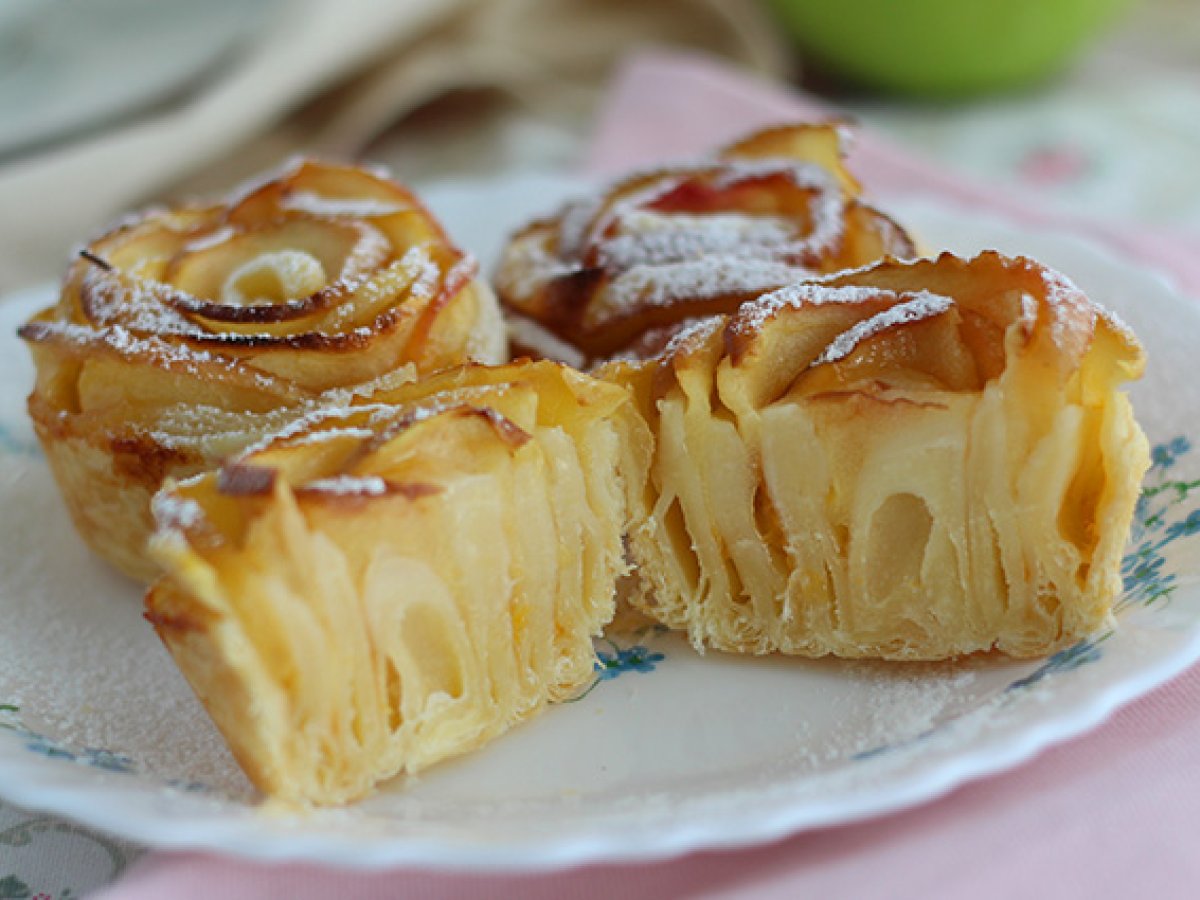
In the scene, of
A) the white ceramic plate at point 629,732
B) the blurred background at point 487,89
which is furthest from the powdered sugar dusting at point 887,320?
the blurred background at point 487,89

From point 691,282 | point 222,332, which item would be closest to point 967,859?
point 691,282

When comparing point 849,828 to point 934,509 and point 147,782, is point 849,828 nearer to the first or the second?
point 934,509

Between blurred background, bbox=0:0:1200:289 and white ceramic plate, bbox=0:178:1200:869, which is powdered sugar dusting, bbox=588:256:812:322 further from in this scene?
blurred background, bbox=0:0:1200:289

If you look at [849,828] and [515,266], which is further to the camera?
[515,266]

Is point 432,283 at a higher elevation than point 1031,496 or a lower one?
higher

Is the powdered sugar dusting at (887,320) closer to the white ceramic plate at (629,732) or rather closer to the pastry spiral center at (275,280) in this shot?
the white ceramic plate at (629,732)

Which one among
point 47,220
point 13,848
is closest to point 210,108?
point 47,220

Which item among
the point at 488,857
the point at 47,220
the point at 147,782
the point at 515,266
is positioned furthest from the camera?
the point at 47,220

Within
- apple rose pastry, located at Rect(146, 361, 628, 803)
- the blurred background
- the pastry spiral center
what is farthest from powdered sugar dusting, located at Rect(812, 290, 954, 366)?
the blurred background
